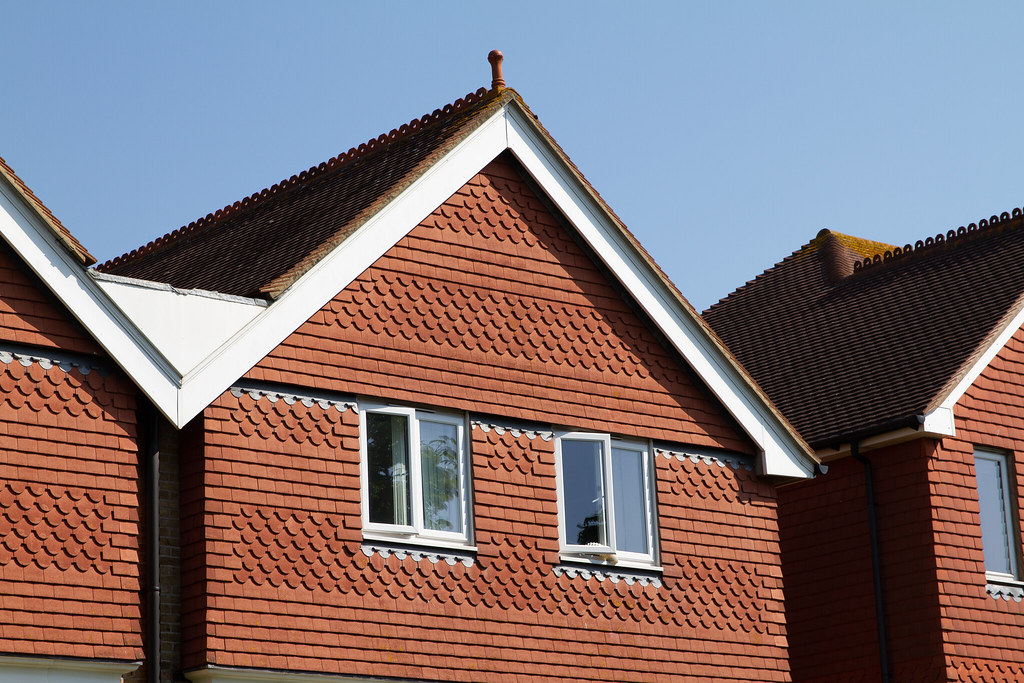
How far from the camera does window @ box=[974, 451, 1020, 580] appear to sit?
71.8ft

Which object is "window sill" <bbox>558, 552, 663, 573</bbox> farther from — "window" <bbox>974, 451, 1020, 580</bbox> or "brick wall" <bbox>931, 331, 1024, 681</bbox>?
"window" <bbox>974, 451, 1020, 580</bbox>

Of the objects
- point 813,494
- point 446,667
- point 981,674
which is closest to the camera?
point 446,667

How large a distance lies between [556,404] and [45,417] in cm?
606

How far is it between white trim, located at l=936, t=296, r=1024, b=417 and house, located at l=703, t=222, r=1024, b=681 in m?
0.02

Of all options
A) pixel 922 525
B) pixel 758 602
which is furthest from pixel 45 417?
pixel 922 525

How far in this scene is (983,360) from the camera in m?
22.4

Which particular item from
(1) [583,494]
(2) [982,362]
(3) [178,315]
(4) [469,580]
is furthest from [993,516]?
(3) [178,315]

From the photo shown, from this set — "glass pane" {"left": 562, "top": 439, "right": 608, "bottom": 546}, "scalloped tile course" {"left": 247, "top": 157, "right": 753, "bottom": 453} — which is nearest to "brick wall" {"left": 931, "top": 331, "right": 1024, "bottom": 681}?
"scalloped tile course" {"left": 247, "top": 157, "right": 753, "bottom": 453}

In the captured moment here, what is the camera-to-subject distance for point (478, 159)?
18.1 m

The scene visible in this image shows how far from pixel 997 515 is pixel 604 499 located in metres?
6.85

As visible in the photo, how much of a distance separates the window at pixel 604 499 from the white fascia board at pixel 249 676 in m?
3.58

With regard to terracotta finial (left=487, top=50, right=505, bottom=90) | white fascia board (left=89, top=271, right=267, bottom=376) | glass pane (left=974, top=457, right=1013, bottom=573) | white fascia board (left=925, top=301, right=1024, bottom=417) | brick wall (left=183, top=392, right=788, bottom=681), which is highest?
terracotta finial (left=487, top=50, right=505, bottom=90)

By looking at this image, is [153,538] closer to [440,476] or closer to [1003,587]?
[440,476]

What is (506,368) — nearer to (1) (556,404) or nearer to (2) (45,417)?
(1) (556,404)
